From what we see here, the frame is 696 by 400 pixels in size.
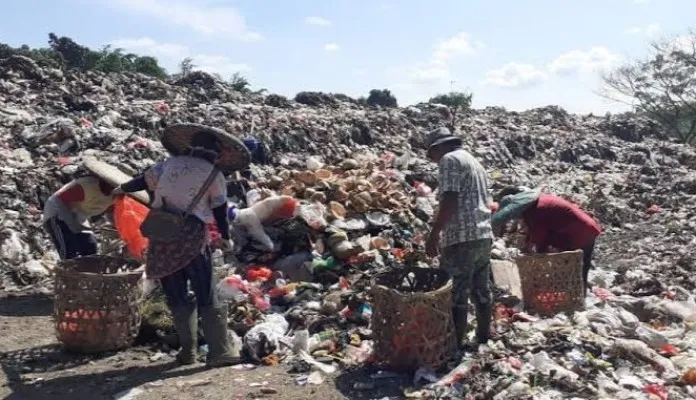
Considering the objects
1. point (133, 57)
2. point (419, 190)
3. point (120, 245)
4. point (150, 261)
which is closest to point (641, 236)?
point (419, 190)

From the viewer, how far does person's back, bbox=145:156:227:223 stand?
397cm

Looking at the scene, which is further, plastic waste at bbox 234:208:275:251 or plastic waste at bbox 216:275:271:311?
plastic waste at bbox 234:208:275:251

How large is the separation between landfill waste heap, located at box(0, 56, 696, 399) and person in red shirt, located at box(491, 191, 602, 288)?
0.54 m

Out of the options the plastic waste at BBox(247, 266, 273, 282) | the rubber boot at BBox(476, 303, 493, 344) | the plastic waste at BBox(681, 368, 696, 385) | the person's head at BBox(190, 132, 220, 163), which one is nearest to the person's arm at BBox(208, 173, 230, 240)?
the person's head at BBox(190, 132, 220, 163)

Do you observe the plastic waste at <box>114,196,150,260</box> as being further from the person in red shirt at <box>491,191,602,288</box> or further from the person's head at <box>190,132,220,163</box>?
the person in red shirt at <box>491,191,602,288</box>

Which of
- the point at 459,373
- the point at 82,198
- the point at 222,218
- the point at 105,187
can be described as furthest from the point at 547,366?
the point at 82,198

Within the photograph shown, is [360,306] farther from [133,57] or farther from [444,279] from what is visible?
[133,57]

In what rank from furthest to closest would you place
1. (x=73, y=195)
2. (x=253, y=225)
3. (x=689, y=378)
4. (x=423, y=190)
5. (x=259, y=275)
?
1. (x=423, y=190)
2. (x=253, y=225)
3. (x=259, y=275)
4. (x=73, y=195)
5. (x=689, y=378)

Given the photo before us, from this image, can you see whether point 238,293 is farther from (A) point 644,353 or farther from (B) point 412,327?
(A) point 644,353

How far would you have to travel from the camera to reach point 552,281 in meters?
5.09

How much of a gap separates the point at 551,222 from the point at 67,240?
12.2ft

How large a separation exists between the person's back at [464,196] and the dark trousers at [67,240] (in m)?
2.88

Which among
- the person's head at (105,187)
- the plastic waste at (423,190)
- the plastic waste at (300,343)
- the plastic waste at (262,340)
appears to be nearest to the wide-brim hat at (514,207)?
the plastic waste at (300,343)

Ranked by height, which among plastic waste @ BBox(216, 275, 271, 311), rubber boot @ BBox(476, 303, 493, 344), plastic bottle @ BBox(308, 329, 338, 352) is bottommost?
plastic bottle @ BBox(308, 329, 338, 352)
